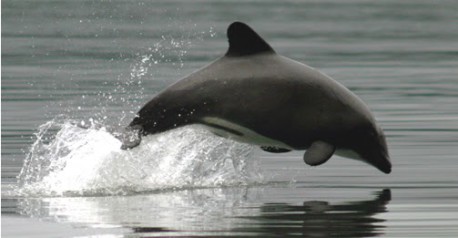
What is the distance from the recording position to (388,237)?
13.6 metres

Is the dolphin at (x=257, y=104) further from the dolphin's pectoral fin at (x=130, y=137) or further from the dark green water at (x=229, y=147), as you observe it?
the dark green water at (x=229, y=147)

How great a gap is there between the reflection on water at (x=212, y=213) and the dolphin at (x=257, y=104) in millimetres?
720

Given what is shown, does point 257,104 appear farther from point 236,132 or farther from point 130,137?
point 130,137

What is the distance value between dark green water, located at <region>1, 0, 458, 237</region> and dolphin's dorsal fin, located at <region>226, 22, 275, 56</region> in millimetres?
1307

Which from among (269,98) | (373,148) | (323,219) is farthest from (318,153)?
(323,219)

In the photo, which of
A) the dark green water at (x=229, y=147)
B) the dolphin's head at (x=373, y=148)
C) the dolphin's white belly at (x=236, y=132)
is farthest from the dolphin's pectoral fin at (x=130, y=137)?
the dolphin's head at (x=373, y=148)

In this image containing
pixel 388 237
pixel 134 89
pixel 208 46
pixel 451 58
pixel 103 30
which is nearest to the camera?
pixel 388 237

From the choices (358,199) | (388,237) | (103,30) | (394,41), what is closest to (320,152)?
(358,199)

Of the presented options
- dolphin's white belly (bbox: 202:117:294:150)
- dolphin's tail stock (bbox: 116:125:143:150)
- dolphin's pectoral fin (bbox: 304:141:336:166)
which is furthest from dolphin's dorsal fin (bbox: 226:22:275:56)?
dolphin's tail stock (bbox: 116:125:143:150)

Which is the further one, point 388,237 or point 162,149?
point 162,149

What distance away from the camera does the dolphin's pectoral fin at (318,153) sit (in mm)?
16672

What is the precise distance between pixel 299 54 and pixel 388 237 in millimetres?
26590

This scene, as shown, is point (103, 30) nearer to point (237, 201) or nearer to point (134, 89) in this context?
point (134, 89)

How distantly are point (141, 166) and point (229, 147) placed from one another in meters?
1.24
